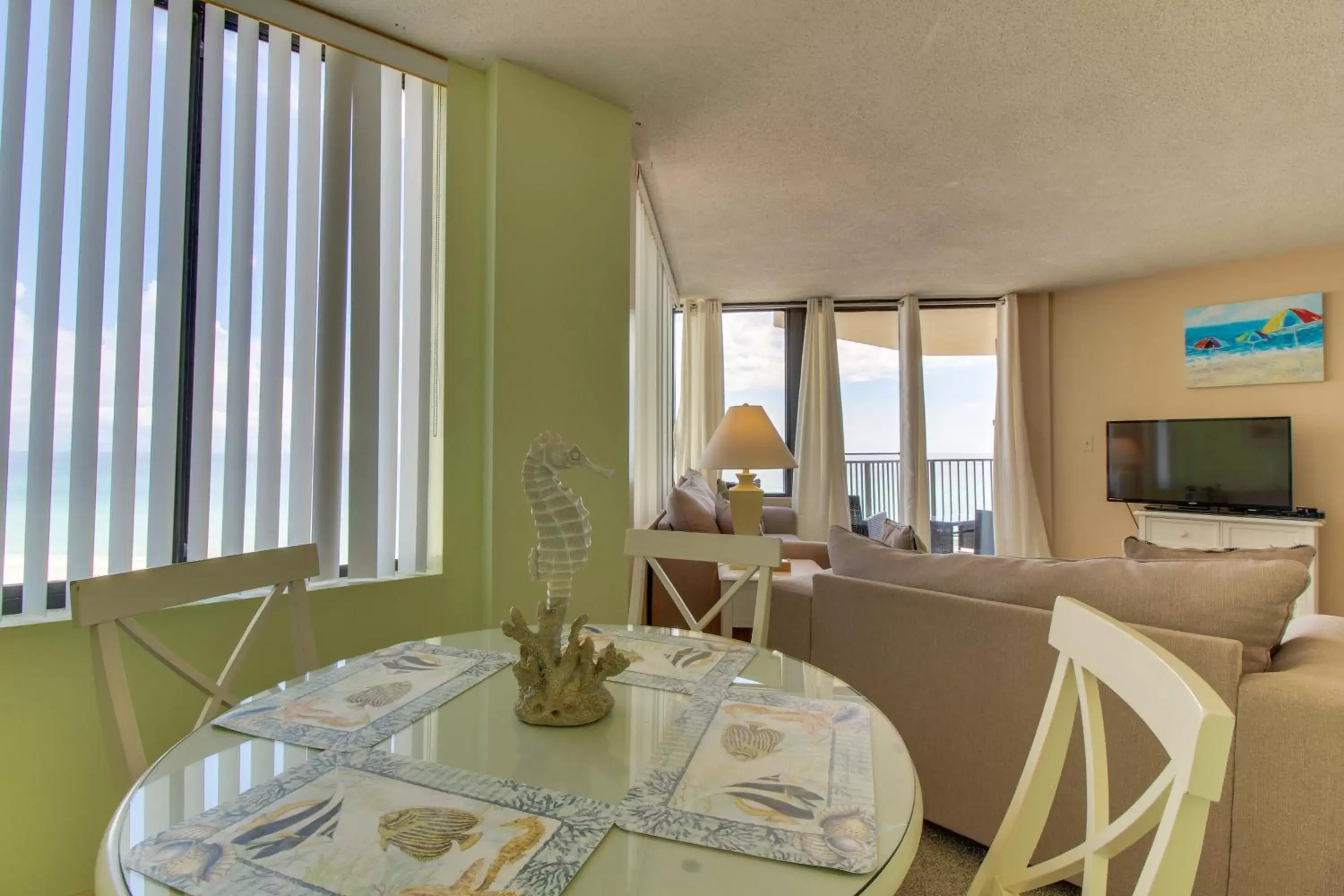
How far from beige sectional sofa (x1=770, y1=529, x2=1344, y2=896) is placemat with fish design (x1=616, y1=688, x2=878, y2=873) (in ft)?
2.79

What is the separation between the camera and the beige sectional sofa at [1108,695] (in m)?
1.18

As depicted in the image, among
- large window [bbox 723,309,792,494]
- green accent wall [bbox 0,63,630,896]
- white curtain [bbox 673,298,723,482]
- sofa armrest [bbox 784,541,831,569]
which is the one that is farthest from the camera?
large window [bbox 723,309,792,494]

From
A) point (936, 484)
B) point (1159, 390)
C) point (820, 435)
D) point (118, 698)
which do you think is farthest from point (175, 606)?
point (936, 484)

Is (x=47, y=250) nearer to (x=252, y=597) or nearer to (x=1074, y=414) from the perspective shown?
(x=252, y=597)

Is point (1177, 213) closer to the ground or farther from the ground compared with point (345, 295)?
farther from the ground

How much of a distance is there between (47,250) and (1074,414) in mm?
6303

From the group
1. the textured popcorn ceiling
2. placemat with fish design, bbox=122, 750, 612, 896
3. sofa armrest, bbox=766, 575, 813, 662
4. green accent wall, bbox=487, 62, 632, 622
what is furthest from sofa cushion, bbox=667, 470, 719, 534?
placemat with fish design, bbox=122, 750, 612, 896

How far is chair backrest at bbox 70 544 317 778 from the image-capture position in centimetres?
93

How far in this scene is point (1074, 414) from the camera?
534cm

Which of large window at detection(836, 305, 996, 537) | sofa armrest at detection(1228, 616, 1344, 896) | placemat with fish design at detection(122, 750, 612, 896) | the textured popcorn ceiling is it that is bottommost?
sofa armrest at detection(1228, 616, 1344, 896)

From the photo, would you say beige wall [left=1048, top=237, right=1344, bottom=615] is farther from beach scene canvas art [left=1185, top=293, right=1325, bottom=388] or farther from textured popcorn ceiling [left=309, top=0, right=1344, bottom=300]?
textured popcorn ceiling [left=309, top=0, right=1344, bottom=300]

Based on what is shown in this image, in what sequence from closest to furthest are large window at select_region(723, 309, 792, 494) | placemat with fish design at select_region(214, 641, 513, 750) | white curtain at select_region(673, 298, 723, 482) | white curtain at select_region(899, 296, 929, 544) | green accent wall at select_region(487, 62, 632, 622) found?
1. placemat with fish design at select_region(214, 641, 513, 750)
2. green accent wall at select_region(487, 62, 632, 622)
3. white curtain at select_region(899, 296, 929, 544)
4. white curtain at select_region(673, 298, 723, 482)
5. large window at select_region(723, 309, 792, 494)

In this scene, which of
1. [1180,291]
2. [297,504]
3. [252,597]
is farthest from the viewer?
[1180,291]

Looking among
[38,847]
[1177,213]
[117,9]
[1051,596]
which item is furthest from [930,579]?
[1177,213]
